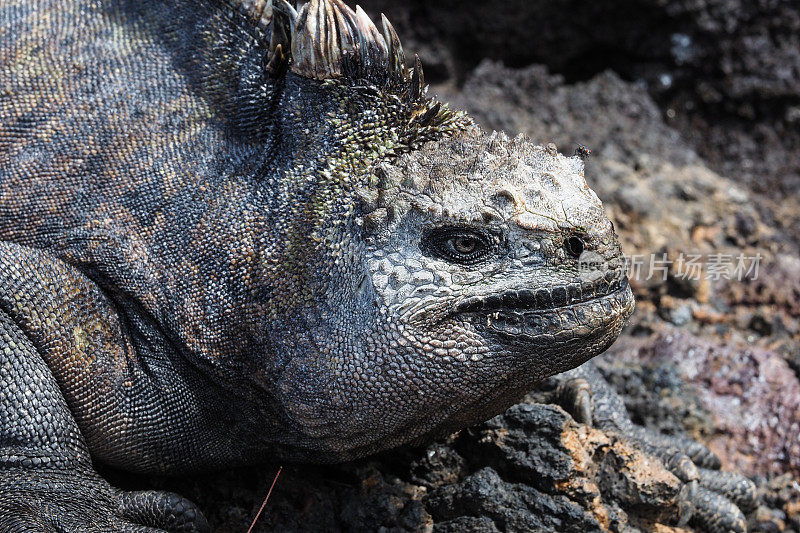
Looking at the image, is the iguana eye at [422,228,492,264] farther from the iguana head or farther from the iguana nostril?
the iguana nostril

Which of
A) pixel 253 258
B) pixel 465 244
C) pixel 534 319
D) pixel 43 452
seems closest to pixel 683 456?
pixel 534 319

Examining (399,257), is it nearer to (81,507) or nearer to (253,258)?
(253,258)

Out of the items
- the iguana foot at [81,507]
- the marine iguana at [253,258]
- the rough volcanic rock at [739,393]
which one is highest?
the rough volcanic rock at [739,393]

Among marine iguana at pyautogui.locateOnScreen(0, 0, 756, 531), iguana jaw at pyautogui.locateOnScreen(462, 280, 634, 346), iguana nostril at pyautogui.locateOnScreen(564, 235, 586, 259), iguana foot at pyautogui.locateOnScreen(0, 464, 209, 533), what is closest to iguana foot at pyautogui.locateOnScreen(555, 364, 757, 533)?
marine iguana at pyautogui.locateOnScreen(0, 0, 756, 531)

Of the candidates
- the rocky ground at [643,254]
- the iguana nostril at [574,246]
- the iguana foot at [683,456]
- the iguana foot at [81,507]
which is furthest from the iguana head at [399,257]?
the iguana foot at [683,456]

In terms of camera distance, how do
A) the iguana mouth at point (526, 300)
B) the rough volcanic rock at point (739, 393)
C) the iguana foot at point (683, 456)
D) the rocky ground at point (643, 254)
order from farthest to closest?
the rough volcanic rock at point (739, 393), the iguana foot at point (683, 456), the rocky ground at point (643, 254), the iguana mouth at point (526, 300)

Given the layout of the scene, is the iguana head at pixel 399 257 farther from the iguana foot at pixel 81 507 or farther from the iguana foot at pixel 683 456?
the iguana foot at pixel 683 456
